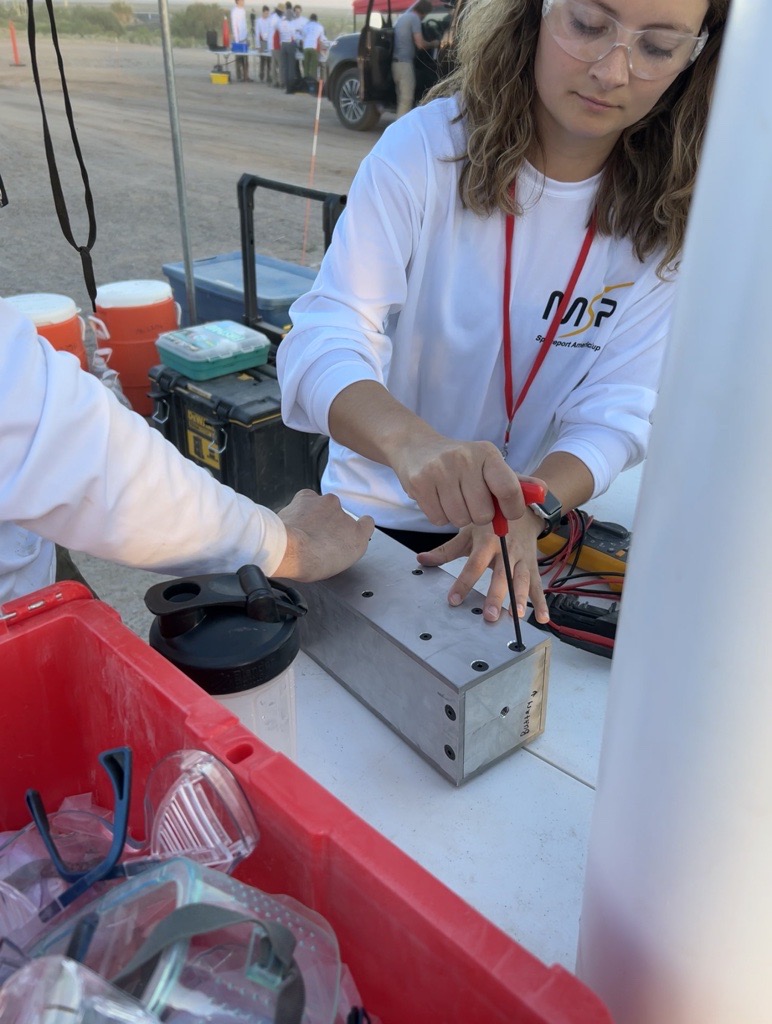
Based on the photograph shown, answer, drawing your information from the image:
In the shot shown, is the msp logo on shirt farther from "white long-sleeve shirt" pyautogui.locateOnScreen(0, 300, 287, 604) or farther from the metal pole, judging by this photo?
the metal pole

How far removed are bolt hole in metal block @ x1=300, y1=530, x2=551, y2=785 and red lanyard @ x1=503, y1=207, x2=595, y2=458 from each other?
43 centimetres

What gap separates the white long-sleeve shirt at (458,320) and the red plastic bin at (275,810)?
19.7 inches

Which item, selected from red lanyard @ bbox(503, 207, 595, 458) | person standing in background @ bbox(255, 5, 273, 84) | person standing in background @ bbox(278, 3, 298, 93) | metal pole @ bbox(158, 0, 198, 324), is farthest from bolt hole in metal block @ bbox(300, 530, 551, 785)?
person standing in background @ bbox(255, 5, 273, 84)

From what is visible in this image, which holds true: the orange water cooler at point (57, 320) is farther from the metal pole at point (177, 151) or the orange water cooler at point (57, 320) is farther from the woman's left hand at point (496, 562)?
the woman's left hand at point (496, 562)

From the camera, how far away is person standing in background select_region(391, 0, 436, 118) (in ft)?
17.3

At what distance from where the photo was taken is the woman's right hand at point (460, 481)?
0.77 metres

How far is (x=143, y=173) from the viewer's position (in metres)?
7.22

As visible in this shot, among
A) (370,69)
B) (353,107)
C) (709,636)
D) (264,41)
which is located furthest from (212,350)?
(264,41)

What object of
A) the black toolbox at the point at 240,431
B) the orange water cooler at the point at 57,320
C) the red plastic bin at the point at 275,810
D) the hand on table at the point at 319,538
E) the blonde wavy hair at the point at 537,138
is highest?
the blonde wavy hair at the point at 537,138

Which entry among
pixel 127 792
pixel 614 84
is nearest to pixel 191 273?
pixel 614 84

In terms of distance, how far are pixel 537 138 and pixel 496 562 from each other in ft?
1.88

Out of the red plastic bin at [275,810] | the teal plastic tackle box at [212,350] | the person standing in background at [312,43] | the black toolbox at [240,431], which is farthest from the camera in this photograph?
the person standing in background at [312,43]

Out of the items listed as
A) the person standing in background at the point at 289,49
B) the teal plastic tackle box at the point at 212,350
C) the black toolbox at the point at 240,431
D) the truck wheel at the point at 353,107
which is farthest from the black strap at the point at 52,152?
the person standing in background at the point at 289,49

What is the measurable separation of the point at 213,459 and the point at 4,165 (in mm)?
6223
